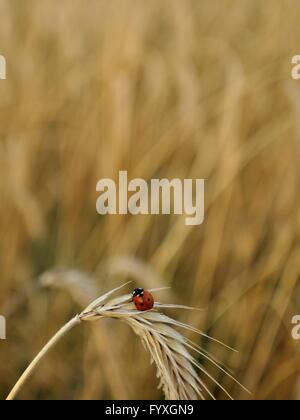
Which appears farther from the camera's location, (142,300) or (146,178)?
(146,178)

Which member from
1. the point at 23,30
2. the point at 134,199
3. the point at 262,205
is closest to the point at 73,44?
the point at 23,30

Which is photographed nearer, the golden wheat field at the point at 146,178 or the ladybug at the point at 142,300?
the ladybug at the point at 142,300

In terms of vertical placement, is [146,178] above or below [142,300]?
above

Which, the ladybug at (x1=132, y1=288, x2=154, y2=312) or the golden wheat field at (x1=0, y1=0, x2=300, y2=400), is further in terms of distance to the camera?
the golden wheat field at (x1=0, y1=0, x2=300, y2=400)
